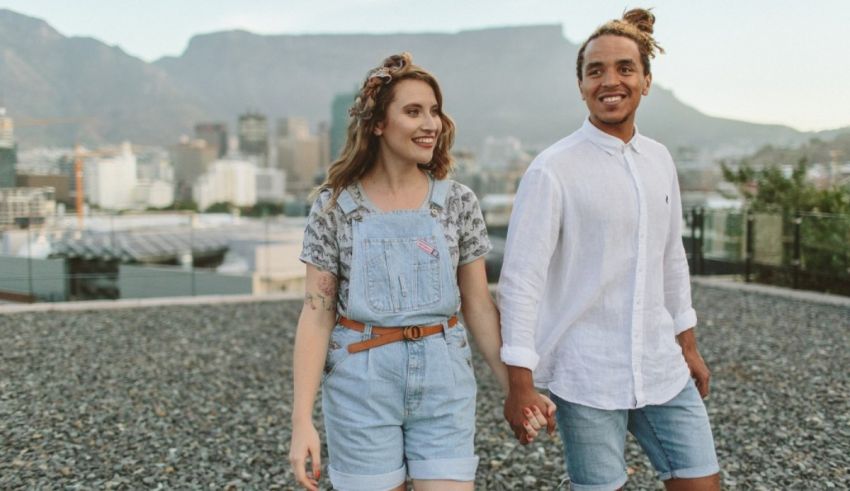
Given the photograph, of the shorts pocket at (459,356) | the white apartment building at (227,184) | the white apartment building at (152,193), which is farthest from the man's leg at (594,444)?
the white apartment building at (227,184)

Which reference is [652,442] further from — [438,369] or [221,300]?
[221,300]

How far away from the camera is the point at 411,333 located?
1.66m

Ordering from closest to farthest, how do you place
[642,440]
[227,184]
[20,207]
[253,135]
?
1. [642,440]
2. [20,207]
3. [227,184]
4. [253,135]

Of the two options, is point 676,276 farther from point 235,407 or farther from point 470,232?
point 235,407

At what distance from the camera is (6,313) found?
8531mm

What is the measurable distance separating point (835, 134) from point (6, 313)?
15.9 metres

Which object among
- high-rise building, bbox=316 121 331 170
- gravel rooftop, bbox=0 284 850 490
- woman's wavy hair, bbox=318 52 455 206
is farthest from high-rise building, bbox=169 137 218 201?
woman's wavy hair, bbox=318 52 455 206

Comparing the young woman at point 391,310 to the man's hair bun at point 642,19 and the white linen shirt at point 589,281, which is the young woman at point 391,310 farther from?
the man's hair bun at point 642,19

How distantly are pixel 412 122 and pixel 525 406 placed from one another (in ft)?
2.23

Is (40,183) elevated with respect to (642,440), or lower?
elevated

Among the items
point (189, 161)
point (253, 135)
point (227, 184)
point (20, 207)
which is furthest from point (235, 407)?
point (253, 135)

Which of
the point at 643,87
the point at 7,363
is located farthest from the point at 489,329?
the point at 7,363

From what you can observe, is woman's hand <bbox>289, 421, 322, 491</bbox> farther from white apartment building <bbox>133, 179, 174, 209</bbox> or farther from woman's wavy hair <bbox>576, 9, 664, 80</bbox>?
white apartment building <bbox>133, 179, 174, 209</bbox>

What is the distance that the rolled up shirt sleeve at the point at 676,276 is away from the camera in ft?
6.35
